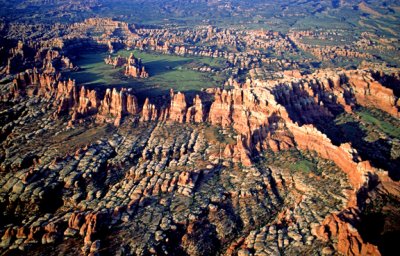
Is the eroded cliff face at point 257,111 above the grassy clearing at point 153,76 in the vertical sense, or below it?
above

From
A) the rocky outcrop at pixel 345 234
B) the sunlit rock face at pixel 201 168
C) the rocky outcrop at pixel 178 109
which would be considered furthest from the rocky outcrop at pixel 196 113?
the rocky outcrop at pixel 345 234

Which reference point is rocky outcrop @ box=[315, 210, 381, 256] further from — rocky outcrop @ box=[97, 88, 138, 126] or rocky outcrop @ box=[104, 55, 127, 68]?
rocky outcrop @ box=[104, 55, 127, 68]

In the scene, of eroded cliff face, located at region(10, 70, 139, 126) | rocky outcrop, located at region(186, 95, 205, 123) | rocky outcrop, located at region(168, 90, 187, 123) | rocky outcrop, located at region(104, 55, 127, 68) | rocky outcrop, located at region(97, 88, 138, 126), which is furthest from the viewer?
rocky outcrop, located at region(104, 55, 127, 68)

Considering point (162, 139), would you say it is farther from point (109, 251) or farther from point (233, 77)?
point (233, 77)

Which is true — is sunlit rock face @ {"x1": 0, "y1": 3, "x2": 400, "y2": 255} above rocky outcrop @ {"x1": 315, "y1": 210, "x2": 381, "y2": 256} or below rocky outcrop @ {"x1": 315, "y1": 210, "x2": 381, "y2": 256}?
below

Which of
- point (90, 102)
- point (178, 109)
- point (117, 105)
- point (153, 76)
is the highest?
point (90, 102)

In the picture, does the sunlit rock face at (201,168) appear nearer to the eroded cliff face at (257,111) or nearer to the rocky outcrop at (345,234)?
the rocky outcrop at (345,234)

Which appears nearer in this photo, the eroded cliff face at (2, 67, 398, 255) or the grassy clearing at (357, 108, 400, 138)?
the eroded cliff face at (2, 67, 398, 255)

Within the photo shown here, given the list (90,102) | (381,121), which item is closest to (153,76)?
(90,102)

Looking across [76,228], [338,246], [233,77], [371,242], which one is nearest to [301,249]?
[338,246]

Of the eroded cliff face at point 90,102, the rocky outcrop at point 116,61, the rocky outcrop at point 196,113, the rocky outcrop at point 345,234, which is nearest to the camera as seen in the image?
the rocky outcrop at point 345,234

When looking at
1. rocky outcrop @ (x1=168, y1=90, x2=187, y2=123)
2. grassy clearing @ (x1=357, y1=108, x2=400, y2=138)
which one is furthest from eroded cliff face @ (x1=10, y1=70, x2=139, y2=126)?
grassy clearing @ (x1=357, y1=108, x2=400, y2=138)

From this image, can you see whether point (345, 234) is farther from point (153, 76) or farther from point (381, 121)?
point (153, 76)
